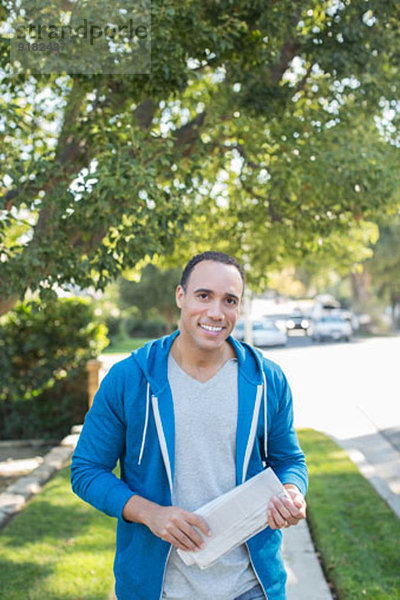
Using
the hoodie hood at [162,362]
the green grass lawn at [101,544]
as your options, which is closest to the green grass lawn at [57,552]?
the green grass lawn at [101,544]

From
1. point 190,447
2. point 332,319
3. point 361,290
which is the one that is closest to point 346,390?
point 190,447

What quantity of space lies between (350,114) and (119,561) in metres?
6.39

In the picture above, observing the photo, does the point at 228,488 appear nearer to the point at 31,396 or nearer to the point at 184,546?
the point at 184,546

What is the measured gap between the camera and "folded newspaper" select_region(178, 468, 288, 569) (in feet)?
6.94

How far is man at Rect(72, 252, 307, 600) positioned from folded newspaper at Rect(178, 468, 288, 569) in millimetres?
31

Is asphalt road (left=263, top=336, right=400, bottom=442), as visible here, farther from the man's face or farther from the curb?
the man's face

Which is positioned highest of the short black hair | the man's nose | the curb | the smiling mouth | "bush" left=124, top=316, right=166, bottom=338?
the short black hair

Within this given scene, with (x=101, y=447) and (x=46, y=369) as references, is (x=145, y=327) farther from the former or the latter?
(x=101, y=447)

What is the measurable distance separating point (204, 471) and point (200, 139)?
17.1 ft

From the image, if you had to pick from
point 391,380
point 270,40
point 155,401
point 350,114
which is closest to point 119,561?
point 155,401

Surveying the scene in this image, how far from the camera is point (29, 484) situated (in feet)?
24.9

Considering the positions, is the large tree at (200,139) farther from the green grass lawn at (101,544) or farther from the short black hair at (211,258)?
the short black hair at (211,258)

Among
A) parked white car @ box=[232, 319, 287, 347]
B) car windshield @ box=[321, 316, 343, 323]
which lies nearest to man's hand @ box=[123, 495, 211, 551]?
parked white car @ box=[232, 319, 287, 347]

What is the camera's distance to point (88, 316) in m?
11.8
